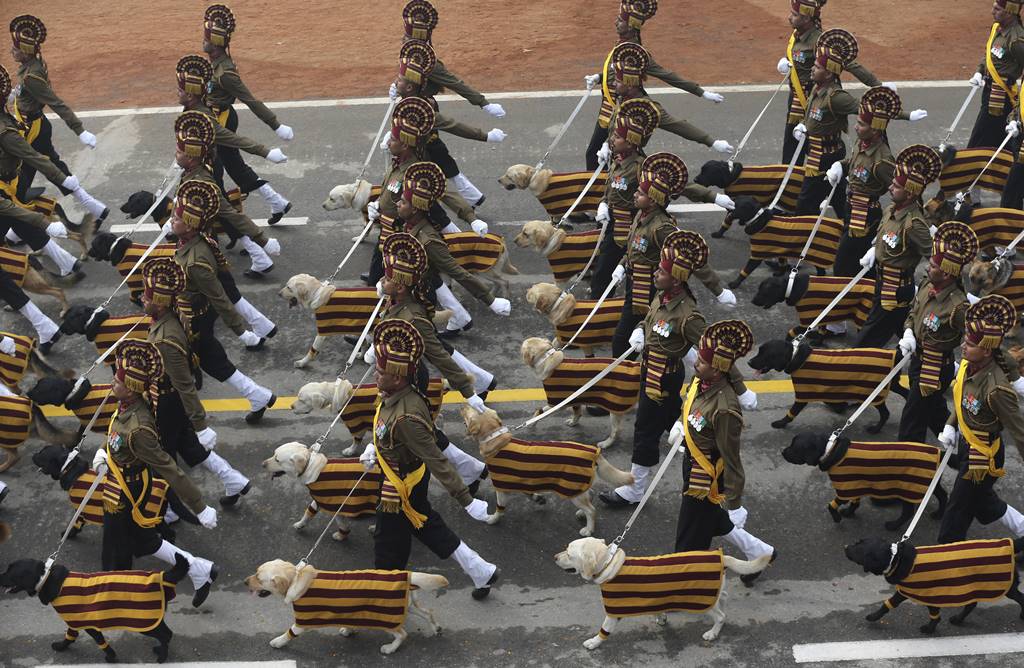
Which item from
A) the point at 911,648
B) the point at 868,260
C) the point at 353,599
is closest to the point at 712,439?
the point at 911,648

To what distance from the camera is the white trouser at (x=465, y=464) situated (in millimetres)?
10328

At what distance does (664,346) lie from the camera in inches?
396

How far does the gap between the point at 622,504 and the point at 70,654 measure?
15.6ft

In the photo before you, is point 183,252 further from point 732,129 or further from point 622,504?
point 732,129

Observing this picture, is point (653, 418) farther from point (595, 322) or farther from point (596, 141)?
point (596, 141)

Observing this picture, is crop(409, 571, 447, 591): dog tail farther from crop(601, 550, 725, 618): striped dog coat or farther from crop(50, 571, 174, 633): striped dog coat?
crop(50, 571, 174, 633): striped dog coat

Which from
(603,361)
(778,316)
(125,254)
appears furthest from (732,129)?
(125,254)

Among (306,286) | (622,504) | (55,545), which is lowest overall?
(55,545)

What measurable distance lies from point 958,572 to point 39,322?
31.9ft

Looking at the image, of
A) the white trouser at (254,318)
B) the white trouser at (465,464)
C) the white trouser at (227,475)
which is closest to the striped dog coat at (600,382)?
the white trouser at (465,464)

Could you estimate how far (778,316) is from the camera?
13.3 m

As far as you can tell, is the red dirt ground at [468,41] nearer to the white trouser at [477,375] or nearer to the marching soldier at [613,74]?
the marching soldier at [613,74]

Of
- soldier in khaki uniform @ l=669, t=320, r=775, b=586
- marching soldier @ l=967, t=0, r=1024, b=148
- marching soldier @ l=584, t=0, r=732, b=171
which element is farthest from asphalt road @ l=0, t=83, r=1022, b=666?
marching soldier @ l=967, t=0, r=1024, b=148

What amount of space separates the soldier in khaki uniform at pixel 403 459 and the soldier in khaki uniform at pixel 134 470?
1.58 metres
